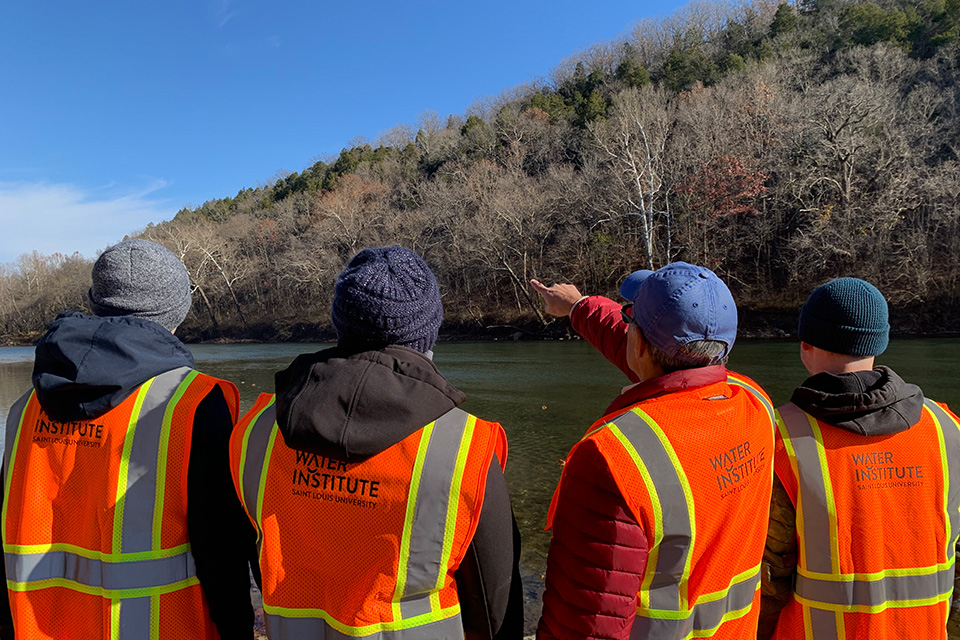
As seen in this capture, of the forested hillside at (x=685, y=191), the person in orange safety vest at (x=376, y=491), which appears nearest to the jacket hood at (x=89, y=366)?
the person in orange safety vest at (x=376, y=491)

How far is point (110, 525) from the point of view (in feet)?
5.40

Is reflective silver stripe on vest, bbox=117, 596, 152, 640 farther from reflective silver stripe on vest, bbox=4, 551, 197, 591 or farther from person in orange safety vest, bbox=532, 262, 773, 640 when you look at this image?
person in orange safety vest, bbox=532, 262, 773, 640

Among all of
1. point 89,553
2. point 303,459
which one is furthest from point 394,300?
point 89,553

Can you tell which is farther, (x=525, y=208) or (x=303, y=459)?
(x=525, y=208)

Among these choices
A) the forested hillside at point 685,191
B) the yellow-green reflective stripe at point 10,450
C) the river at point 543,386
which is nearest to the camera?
the yellow-green reflective stripe at point 10,450

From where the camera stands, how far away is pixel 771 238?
31.2 meters

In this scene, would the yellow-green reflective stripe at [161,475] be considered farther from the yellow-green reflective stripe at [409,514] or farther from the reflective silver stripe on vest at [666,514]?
the reflective silver stripe on vest at [666,514]

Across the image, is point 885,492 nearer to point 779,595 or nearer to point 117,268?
point 779,595

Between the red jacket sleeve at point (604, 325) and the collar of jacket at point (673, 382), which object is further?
the red jacket sleeve at point (604, 325)

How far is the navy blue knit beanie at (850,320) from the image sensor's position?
1786 mm

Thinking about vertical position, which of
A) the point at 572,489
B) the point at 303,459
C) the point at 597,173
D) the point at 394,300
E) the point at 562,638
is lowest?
the point at 562,638

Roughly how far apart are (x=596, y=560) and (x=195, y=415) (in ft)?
4.07

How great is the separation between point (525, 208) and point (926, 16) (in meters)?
32.5

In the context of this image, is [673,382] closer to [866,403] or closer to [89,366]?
[866,403]
